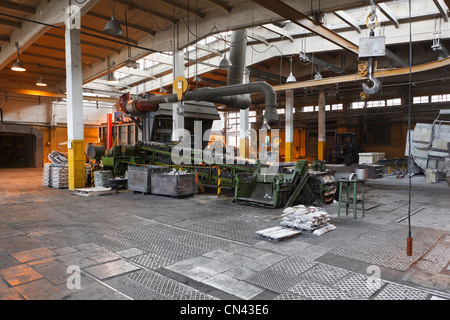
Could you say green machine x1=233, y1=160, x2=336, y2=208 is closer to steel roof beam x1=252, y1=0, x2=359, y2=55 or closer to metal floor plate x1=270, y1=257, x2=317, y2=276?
metal floor plate x1=270, y1=257, x2=317, y2=276

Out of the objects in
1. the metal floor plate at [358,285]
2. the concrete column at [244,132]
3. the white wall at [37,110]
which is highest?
the white wall at [37,110]

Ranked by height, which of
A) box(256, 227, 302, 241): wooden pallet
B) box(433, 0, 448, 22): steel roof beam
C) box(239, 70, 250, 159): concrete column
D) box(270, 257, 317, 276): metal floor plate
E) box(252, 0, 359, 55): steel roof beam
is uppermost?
box(433, 0, 448, 22): steel roof beam

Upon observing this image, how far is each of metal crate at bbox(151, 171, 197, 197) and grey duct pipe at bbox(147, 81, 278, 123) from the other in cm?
288

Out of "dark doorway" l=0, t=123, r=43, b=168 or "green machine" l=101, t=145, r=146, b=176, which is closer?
"green machine" l=101, t=145, r=146, b=176

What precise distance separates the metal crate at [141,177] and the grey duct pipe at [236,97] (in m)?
2.76

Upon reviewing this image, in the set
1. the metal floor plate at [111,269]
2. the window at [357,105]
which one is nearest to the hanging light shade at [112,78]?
the window at [357,105]

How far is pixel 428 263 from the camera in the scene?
3912mm

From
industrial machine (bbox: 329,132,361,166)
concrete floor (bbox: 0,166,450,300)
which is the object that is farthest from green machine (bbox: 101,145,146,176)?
industrial machine (bbox: 329,132,361,166)

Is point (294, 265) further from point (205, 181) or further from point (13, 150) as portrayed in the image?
point (13, 150)

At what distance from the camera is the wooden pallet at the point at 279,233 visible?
16.0ft

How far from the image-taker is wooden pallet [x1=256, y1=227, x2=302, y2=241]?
16.0 feet

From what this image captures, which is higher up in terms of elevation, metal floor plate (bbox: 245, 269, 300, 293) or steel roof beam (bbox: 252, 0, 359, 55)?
steel roof beam (bbox: 252, 0, 359, 55)

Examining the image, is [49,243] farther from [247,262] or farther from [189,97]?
[189,97]

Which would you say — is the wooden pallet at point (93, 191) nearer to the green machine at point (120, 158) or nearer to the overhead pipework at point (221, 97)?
the green machine at point (120, 158)
